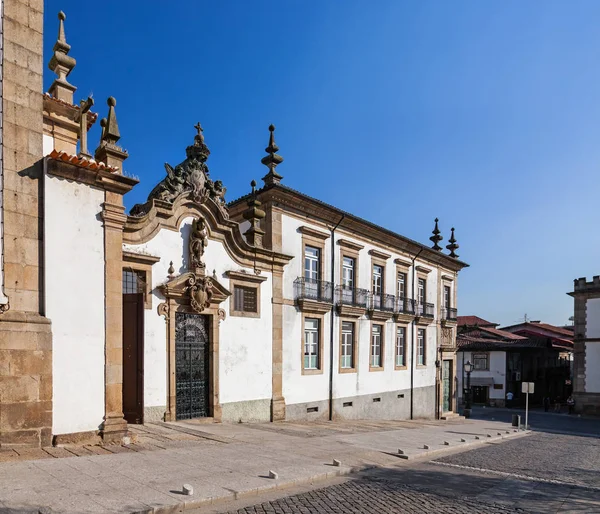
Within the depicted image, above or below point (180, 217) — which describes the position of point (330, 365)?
below

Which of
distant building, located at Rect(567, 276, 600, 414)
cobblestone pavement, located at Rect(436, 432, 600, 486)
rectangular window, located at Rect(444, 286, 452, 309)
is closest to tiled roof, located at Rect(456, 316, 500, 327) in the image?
distant building, located at Rect(567, 276, 600, 414)

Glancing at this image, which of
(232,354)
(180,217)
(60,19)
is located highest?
(60,19)

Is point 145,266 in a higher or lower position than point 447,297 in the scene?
higher

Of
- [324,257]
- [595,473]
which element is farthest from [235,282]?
[595,473]

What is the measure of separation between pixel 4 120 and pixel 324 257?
12.2 meters

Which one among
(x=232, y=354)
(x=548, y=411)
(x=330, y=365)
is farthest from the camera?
(x=548, y=411)

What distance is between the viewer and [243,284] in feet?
49.7

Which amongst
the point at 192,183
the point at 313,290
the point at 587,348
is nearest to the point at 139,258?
the point at 192,183

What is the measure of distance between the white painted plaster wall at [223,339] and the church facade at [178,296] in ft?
0.14

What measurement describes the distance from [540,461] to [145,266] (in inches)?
422

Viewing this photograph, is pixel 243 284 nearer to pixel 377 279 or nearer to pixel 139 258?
pixel 139 258

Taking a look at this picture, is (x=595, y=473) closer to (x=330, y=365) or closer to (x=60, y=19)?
(x=330, y=365)

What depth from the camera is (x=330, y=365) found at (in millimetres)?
18703

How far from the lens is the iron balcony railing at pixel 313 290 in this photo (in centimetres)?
1731
